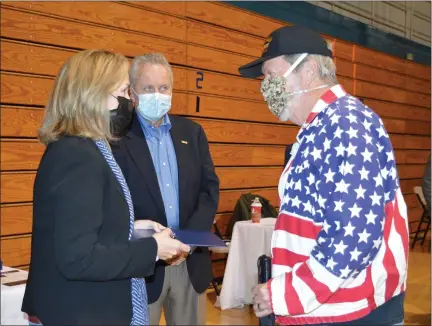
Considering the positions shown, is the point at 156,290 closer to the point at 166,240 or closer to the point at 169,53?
the point at 166,240

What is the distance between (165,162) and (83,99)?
3.38 ft

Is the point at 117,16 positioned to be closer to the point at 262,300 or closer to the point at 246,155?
the point at 246,155

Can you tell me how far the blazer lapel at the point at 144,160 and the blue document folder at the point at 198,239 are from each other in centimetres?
54

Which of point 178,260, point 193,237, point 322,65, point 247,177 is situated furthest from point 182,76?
point 322,65

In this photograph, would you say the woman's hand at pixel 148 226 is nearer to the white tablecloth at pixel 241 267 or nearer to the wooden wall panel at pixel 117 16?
the white tablecloth at pixel 241 267

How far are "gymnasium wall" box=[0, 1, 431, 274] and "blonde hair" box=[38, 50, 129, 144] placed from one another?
9.03 ft

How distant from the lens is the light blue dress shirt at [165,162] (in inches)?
103

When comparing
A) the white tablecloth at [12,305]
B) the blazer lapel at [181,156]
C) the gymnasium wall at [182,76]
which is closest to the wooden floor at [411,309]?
the gymnasium wall at [182,76]

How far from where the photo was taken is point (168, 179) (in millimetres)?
2660

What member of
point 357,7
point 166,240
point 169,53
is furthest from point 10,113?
point 357,7

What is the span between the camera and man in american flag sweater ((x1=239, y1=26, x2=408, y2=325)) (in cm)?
132

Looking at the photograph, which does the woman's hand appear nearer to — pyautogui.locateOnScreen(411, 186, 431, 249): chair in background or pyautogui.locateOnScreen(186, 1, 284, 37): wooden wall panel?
pyautogui.locateOnScreen(186, 1, 284, 37): wooden wall panel

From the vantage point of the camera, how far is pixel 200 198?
9.07ft

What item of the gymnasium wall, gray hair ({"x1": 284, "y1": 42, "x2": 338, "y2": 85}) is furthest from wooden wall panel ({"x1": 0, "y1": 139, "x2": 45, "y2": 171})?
gray hair ({"x1": 284, "y1": 42, "x2": 338, "y2": 85})
